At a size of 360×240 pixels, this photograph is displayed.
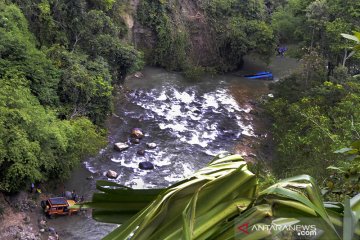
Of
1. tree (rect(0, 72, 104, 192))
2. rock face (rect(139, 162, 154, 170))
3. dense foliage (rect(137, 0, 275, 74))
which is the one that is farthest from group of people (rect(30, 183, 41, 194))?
dense foliage (rect(137, 0, 275, 74))

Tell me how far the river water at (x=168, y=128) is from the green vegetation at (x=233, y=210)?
8.28 metres

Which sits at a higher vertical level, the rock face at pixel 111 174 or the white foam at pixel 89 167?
the rock face at pixel 111 174

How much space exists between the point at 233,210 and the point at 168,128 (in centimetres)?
1451

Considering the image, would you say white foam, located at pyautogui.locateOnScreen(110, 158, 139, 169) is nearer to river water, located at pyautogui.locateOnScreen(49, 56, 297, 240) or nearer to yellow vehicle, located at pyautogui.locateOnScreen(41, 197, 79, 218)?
river water, located at pyautogui.locateOnScreen(49, 56, 297, 240)

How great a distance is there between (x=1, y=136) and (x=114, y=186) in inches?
351

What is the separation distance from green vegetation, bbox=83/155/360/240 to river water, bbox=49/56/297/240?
8.28 metres

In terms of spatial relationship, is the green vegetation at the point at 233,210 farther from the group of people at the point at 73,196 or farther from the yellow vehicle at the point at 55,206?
the group of people at the point at 73,196

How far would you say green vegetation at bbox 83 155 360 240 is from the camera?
3.12 feet

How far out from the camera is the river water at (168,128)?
1194cm

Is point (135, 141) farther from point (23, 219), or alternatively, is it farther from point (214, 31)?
point (214, 31)

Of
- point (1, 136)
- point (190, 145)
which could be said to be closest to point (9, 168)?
point (1, 136)

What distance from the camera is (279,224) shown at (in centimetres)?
94

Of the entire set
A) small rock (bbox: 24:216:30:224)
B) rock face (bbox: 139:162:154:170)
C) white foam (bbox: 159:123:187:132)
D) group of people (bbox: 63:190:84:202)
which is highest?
small rock (bbox: 24:216:30:224)

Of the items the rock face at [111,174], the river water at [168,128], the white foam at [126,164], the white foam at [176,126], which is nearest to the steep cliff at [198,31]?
the river water at [168,128]
